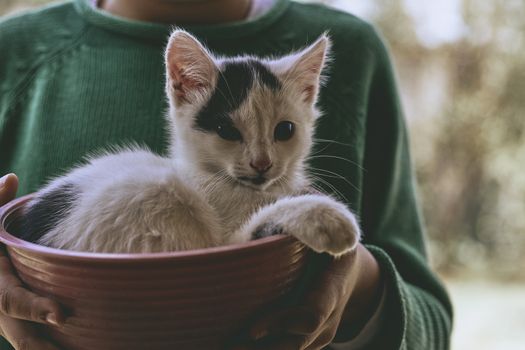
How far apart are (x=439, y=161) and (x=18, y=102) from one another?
2.51 meters

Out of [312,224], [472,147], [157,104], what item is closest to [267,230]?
[312,224]

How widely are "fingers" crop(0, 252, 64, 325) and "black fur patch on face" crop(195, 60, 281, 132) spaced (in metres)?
0.42

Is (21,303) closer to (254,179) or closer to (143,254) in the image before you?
(143,254)

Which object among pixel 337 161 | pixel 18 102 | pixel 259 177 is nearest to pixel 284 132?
pixel 259 177

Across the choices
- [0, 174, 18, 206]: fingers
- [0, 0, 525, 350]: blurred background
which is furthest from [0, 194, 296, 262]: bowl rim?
[0, 0, 525, 350]: blurred background

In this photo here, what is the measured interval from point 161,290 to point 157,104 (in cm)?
72

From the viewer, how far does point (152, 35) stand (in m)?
1.21

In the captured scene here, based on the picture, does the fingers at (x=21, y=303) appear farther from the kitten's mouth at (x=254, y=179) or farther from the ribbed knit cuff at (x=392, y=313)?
the ribbed knit cuff at (x=392, y=313)

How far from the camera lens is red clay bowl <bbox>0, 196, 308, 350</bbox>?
56 centimetres

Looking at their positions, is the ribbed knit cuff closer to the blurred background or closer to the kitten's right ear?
the kitten's right ear

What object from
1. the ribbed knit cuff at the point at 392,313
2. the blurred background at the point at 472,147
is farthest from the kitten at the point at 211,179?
the blurred background at the point at 472,147

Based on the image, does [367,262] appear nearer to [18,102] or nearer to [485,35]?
[18,102]

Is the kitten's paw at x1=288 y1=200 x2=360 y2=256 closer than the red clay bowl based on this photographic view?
No

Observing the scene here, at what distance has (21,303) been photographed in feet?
2.15
